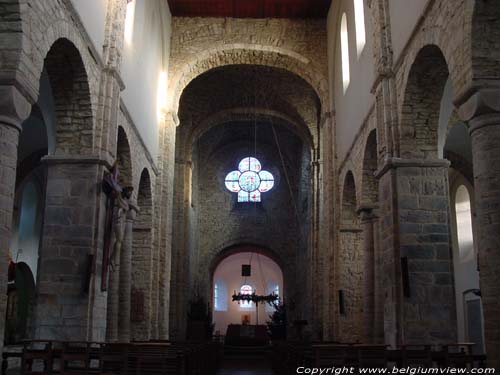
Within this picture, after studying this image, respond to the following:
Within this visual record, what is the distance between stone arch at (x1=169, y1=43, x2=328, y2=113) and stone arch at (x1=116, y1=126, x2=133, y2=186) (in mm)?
5327

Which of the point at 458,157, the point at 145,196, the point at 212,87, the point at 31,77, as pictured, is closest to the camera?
the point at 31,77

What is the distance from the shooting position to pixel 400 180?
1033cm

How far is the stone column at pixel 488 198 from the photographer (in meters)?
6.59

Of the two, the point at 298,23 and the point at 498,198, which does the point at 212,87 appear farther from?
the point at 498,198

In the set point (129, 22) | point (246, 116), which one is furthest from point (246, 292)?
point (129, 22)

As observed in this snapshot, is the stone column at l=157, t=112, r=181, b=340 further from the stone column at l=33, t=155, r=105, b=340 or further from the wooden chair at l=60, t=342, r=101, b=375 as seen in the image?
the wooden chair at l=60, t=342, r=101, b=375

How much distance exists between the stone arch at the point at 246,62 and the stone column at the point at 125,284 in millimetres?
5796

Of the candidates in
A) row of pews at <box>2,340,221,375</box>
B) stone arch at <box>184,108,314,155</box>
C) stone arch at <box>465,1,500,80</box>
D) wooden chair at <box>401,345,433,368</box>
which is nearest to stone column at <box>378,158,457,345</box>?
wooden chair at <box>401,345,433,368</box>

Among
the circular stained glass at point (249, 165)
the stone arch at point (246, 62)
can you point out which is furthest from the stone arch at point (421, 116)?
the circular stained glass at point (249, 165)

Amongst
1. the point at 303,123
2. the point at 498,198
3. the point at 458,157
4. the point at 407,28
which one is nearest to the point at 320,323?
the point at 458,157

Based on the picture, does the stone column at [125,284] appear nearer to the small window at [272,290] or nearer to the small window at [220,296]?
the small window at [272,290]

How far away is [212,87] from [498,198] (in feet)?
59.9

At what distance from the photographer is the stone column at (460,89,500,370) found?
6.59m

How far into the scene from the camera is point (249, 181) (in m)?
31.5
